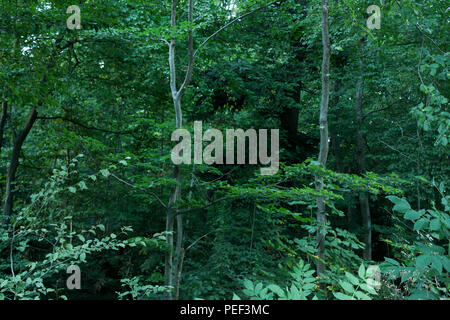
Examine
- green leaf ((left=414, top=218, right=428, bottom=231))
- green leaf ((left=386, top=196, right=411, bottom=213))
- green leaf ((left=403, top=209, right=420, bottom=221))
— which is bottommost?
green leaf ((left=414, top=218, right=428, bottom=231))

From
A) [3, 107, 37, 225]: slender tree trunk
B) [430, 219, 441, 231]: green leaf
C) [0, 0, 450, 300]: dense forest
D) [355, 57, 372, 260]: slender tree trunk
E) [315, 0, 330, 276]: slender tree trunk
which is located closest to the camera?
[430, 219, 441, 231]: green leaf

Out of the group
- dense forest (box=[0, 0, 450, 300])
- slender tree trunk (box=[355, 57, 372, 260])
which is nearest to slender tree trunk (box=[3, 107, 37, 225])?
dense forest (box=[0, 0, 450, 300])

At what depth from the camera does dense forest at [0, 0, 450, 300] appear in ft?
13.7

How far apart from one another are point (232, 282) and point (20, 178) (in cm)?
606

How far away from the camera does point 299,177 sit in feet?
13.6

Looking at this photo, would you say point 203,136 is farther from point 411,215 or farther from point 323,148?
point 411,215

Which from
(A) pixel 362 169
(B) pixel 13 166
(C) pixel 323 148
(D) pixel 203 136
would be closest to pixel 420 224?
(C) pixel 323 148

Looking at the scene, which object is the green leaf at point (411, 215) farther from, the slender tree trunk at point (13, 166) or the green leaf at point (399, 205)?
the slender tree trunk at point (13, 166)

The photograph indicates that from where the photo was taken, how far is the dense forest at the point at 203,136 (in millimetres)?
4172

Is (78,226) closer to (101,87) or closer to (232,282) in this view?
(101,87)

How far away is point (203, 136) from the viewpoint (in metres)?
4.94

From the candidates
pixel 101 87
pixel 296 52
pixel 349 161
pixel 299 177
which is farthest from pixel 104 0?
pixel 349 161

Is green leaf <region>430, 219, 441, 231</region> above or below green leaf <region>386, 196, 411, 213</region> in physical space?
below

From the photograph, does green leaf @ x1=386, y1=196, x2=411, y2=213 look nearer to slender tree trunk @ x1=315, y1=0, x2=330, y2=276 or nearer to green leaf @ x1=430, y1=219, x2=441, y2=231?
green leaf @ x1=430, y1=219, x2=441, y2=231
